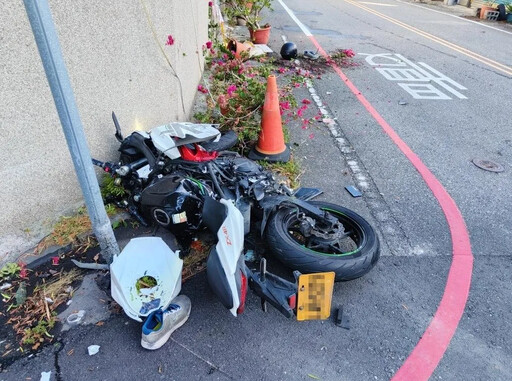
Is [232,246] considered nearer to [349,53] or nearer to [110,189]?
[110,189]

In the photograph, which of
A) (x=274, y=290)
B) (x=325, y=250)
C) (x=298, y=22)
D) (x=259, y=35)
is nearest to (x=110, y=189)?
(x=274, y=290)

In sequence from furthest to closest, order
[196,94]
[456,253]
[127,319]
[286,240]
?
[196,94], [456,253], [286,240], [127,319]

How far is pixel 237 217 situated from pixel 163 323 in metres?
0.86

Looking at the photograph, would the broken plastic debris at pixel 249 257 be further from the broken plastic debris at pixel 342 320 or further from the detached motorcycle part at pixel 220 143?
the detached motorcycle part at pixel 220 143

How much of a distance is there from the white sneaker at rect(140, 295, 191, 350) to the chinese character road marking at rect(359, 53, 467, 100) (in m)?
6.23

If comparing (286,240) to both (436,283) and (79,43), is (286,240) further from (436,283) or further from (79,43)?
(79,43)

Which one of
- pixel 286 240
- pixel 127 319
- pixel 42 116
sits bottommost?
pixel 127 319

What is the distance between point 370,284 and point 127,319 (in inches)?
72.4

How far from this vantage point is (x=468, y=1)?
20.4 m

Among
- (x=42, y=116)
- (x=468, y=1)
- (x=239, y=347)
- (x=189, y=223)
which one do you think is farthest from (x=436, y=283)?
(x=468, y=1)

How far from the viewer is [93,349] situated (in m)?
2.37

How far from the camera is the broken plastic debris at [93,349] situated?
235 cm

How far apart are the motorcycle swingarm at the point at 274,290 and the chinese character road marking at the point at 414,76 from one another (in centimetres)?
583

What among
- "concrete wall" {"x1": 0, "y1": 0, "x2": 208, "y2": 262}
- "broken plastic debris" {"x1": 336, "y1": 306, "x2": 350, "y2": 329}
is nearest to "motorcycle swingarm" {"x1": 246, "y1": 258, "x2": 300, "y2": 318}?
"broken plastic debris" {"x1": 336, "y1": 306, "x2": 350, "y2": 329}
